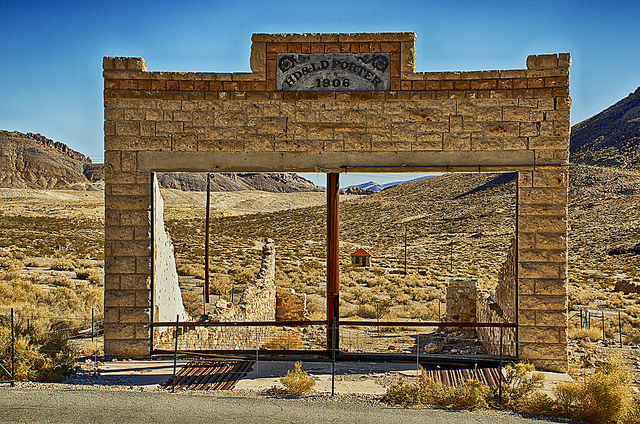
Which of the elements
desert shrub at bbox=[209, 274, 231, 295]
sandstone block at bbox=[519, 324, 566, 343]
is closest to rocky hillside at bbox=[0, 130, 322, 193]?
desert shrub at bbox=[209, 274, 231, 295]

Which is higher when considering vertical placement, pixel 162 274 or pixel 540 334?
pixel 162 274

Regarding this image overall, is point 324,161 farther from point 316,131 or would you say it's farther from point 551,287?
point 551,287

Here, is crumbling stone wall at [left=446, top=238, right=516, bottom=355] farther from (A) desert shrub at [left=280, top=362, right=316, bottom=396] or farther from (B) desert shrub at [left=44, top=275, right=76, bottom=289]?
(B) desert shrub at [left=44, top=275, right=76, bottom=289]

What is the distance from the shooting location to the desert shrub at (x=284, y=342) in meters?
12.4

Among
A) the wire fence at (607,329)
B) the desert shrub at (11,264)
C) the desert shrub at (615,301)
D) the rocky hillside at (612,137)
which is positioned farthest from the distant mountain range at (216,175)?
the desert shrub at (11,264)

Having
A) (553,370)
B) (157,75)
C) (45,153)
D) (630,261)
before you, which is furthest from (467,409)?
(45,153)

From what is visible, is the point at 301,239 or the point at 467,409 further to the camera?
the point at 301,239

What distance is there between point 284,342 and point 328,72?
6.74m

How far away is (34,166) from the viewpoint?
147125 millimetres

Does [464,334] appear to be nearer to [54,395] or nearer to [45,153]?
[54,395]

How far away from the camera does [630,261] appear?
30781 millimetres

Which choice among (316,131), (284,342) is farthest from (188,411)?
(284,342)

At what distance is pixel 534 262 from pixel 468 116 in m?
2.63

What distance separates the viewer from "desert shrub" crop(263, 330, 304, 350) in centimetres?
1241
